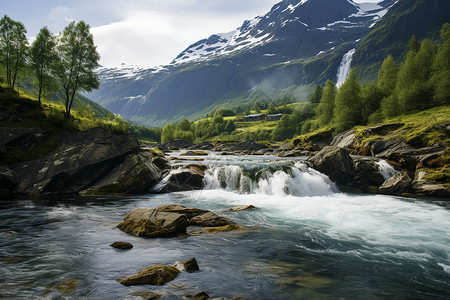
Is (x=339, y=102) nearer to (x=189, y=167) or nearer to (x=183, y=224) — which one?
(x=189, y=167)

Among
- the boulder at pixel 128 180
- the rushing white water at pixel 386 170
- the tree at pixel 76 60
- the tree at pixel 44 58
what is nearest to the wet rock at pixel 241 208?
the boulder at pixel 128 180

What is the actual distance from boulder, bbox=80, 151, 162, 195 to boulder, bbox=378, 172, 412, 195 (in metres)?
29.5

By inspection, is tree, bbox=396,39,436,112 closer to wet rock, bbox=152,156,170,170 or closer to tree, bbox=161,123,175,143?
A: wet rock, bbox=152,156,170,170

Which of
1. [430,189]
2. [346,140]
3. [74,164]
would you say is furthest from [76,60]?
[346,140]

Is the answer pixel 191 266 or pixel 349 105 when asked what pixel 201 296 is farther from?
pixel 349 105

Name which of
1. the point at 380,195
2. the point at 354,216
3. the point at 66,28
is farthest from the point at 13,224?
the point at 380,195

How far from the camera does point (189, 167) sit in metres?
39.0

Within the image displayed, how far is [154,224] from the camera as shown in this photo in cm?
1644

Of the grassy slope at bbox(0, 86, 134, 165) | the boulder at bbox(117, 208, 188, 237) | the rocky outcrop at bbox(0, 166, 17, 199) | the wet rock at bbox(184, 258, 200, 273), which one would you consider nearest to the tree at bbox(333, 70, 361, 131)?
the grassy slope at bbox(0, 86, 134, 165)

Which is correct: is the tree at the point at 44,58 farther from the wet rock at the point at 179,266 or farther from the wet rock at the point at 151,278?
the wet rock at the point at 151,278

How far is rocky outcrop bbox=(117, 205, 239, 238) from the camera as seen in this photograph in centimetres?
1606

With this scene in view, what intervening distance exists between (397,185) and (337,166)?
7.23 metres

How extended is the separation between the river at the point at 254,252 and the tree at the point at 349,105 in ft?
Answer: 177

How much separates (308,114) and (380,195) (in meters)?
141
